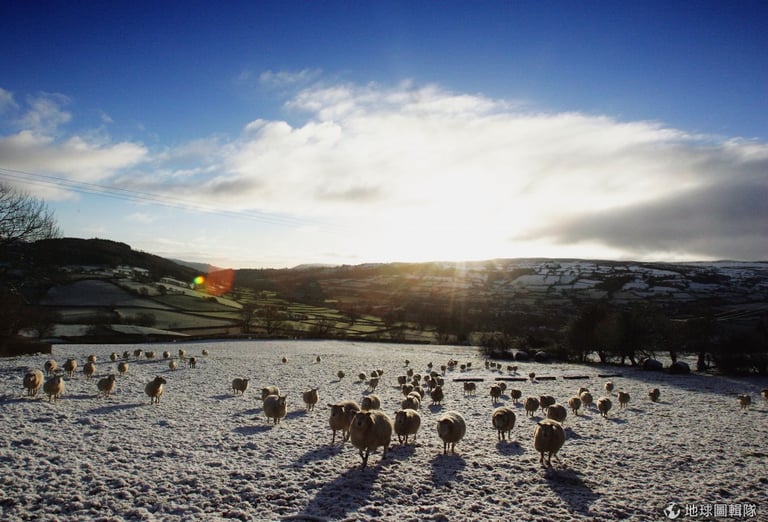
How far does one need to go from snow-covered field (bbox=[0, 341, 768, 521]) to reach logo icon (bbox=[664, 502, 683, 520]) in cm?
23

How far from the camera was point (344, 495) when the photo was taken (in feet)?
31.7

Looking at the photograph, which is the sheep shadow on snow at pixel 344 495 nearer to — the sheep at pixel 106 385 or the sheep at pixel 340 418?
the sheep at pixel 340 418

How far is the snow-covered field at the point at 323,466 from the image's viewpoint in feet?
29.7

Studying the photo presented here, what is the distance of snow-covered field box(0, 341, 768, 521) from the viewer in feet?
29.7

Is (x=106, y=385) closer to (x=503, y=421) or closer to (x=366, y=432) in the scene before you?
(x=366, y=432)

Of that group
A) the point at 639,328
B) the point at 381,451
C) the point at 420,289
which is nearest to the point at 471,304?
the point at 420,289

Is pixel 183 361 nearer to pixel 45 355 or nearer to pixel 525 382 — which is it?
pixel 45 355

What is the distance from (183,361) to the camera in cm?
3516

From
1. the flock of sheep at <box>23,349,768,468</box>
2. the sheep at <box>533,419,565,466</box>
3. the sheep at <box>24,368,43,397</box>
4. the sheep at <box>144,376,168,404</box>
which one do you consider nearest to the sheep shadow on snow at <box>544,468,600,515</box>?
the sheep at <box>533,419,565,466</box>

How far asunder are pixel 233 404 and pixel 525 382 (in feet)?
76.2

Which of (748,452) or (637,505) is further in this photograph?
(748,452)

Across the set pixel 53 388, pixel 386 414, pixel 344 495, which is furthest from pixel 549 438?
pixel 53 388

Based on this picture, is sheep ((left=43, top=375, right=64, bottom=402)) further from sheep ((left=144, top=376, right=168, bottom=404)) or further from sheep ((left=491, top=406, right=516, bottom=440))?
sheep ((left=491, top=406, right=516, bottom=440))

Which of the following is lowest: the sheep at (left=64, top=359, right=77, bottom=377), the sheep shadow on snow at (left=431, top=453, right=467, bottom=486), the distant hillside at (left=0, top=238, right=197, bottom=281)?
the sheep at (left=64, top=359, right=77, bottom=377)
